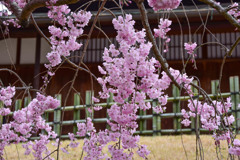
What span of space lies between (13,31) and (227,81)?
4434 millimetres

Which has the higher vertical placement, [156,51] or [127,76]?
[156,51]

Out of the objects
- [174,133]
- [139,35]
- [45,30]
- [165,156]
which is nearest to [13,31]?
[45,30]

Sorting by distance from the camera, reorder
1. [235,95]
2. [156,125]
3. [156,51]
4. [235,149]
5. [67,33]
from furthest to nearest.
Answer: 1. [156,125]
2. [235,95]
3. [67,33]
4. [156,51]
5. [235,149]

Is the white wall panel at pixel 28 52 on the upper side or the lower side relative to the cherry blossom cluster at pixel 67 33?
upper

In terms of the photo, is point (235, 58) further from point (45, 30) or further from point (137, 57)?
point (137, 57)

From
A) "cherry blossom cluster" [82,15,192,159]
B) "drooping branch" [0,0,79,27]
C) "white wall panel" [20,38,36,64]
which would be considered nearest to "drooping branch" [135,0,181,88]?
"cherry blossom cluster" [82,15,192,159]

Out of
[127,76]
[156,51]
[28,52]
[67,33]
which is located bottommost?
[127,76]

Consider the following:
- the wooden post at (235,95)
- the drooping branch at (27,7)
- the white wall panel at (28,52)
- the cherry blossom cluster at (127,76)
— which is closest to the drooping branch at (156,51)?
the cherry blossom cluster at (127,76)

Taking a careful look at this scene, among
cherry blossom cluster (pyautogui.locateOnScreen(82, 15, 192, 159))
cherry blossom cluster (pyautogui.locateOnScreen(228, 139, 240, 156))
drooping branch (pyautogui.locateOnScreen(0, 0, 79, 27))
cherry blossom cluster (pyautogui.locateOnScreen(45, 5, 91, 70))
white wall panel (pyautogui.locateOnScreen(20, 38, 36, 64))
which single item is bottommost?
cherry blossom cluster (pyautogui.locateOnScreen(228, 139, 240, 156))

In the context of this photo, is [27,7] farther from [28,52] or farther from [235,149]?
[28,52]

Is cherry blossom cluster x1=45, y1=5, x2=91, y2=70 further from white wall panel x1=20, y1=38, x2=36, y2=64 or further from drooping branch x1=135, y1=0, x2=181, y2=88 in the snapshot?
white wall panel x1=20, y1=38, x2=36, y2=64

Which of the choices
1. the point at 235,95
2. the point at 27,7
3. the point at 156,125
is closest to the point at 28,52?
the point at 156,125

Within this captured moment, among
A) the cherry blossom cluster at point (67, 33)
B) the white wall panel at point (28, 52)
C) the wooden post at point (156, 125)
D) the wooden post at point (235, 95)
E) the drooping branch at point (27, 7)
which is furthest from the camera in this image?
the white wall panel at point (28, 52)

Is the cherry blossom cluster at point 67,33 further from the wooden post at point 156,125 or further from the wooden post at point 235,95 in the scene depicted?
the wooden post at point 235,95
